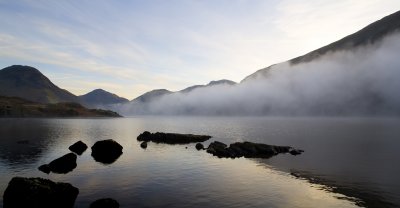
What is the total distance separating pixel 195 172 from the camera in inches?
2579

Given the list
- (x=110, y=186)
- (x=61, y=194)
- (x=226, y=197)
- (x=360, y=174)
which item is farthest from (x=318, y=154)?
(x=61, y=194)

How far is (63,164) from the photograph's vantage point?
6531 centimetres

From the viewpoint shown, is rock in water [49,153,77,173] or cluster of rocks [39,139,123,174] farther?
cluster of rocks [39,139,123,174]

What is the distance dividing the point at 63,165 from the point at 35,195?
27745 mm

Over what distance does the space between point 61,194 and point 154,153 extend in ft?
175

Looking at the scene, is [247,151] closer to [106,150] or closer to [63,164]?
[106,150]

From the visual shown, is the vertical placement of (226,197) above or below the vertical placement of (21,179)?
below

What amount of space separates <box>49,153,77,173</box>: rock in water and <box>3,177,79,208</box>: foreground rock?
77.9ft

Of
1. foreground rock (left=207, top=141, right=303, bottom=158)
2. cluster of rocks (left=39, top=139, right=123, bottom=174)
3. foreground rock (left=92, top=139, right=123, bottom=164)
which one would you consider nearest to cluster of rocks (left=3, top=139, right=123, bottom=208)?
cluster of rocks (left=39, top=139, right=123, bottom=174)

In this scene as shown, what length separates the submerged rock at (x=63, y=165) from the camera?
63.2m

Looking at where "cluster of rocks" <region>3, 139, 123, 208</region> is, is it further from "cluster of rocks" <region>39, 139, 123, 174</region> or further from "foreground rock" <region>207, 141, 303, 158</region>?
"foreground rock" <region>207, 141, 303, 158</region>

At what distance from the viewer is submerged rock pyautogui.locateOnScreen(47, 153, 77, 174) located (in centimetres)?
6324

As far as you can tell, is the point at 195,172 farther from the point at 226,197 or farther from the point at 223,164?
the point at 226,197

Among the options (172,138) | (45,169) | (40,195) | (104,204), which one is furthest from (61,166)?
(172,138)
